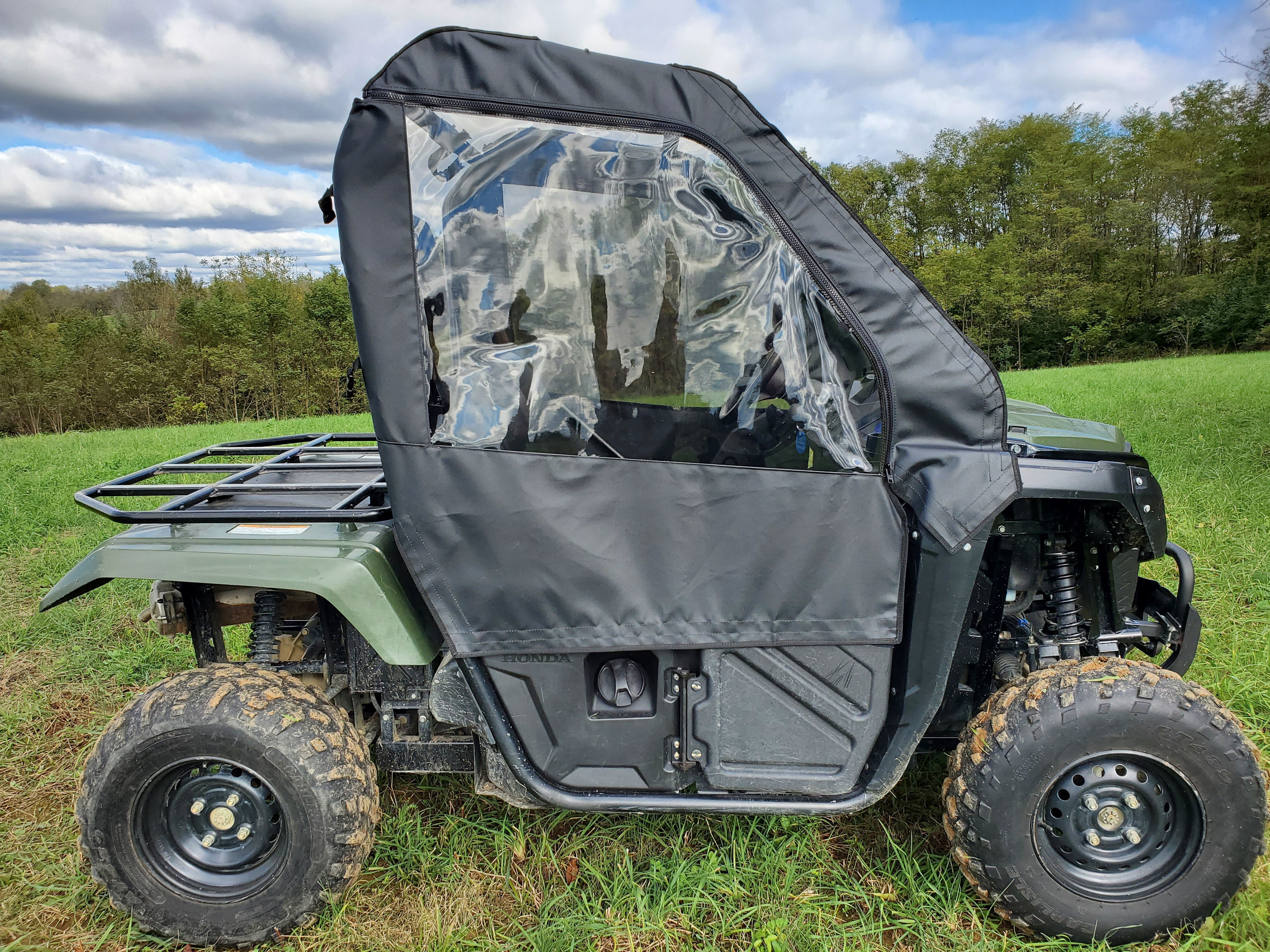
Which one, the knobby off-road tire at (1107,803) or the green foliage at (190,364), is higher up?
the knobby off-road tire at (1107,803)

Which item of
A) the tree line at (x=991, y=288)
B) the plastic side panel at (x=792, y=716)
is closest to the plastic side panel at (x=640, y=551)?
the plastic side panel at (x=792, y=716)

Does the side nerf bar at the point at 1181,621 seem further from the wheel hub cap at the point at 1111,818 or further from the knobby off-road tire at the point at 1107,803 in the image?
the wheel hub cap at the point at 1111,818

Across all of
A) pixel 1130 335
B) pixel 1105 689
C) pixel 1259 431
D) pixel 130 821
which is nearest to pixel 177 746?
pixel 130 821

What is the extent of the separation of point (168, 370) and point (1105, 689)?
43049 mm

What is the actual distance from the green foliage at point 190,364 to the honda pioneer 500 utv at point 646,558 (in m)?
34.7

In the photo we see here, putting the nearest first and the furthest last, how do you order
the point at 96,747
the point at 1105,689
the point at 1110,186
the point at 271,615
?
the point at 1105,689
the point at 96,747
the point at 271,615
the point at 1110,186

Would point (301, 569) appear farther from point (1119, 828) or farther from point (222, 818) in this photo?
point (1119, 828)

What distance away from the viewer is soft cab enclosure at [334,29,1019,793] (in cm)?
187

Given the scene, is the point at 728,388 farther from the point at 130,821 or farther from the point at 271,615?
the point at 130,821

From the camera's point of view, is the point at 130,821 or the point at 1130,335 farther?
the point at 1130,335

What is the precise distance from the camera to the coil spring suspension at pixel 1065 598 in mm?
2482

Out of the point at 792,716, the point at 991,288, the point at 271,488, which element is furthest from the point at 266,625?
the point at 991,288

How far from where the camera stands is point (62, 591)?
7.89 feet

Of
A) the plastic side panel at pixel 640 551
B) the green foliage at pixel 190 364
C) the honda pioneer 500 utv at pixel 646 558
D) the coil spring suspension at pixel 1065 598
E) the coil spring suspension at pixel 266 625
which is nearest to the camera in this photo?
the honda pioneer 500 utv at pixel 646 558
